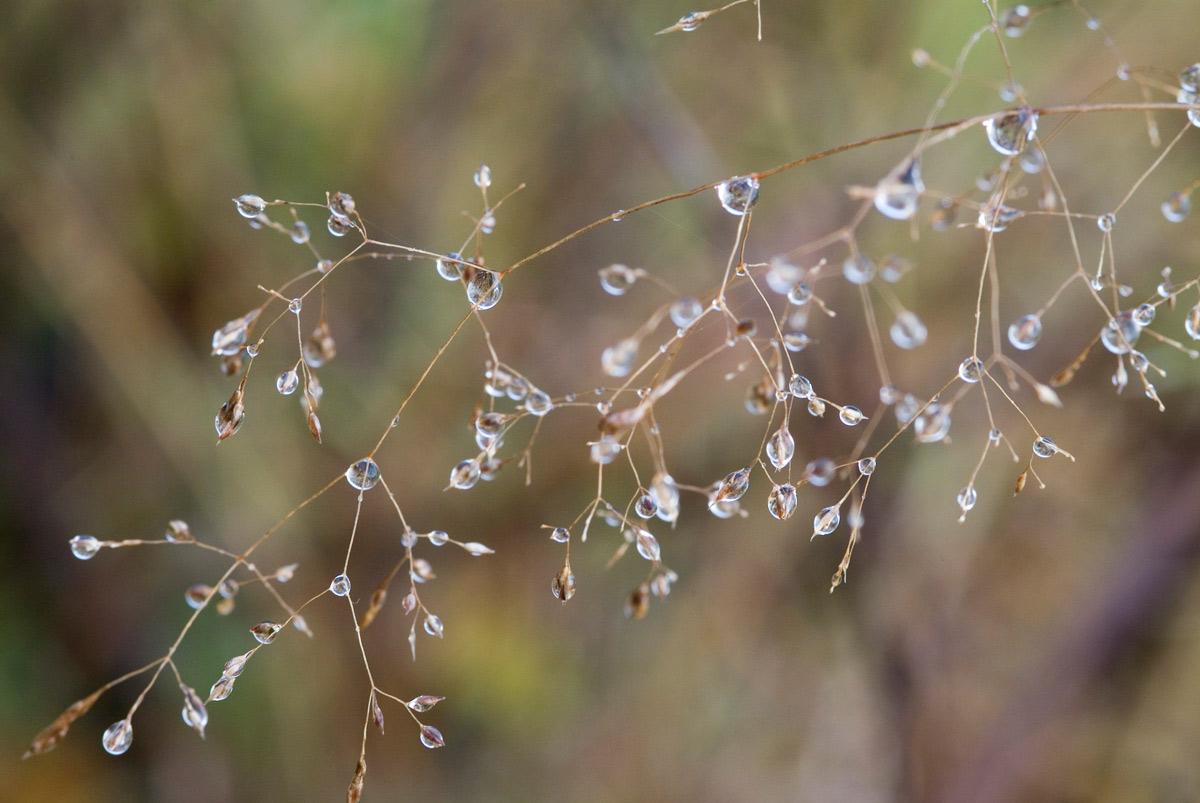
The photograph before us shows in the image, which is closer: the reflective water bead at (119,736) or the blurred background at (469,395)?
the reflective water bead at (119,736)

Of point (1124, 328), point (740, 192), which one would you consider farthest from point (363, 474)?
point (1124, 328)

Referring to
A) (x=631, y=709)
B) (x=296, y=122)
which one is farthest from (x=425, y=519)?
(x=296, y=122)

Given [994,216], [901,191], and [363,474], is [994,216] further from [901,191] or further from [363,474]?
[363,474]

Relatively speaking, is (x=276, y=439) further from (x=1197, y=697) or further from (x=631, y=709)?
(x=1197, y=697)

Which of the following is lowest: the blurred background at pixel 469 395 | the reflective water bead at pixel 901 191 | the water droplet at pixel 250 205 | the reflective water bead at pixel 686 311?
the blurred background at pixel 469 395

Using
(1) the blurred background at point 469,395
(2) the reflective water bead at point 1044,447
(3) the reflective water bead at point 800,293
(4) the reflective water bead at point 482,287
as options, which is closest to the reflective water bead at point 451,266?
(4) the reflective water bead at point 482,287

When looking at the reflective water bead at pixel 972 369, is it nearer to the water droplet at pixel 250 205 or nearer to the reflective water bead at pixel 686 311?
the reflective water bead at pixel 686 311
